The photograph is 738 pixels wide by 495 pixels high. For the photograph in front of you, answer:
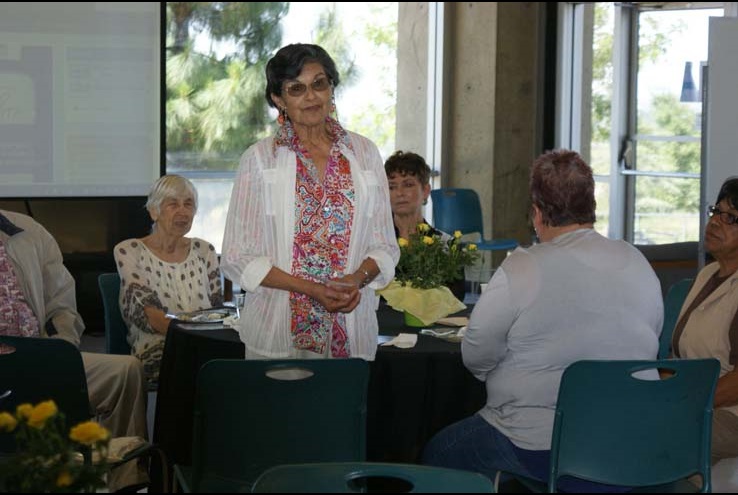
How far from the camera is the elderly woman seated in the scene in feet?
14.8

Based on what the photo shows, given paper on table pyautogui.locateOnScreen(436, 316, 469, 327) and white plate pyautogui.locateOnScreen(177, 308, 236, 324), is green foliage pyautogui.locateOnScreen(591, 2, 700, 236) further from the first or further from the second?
white plate pyautogui.locateOnScreen(177, 308, 236, 324)

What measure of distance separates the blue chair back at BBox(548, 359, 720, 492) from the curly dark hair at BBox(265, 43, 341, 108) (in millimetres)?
1102

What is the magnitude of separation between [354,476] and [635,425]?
108 cm

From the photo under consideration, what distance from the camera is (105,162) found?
321 inches

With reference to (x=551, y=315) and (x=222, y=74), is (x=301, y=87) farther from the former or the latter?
(x=222, y=74)

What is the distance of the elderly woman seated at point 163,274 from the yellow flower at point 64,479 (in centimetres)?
268

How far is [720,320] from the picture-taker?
358cm

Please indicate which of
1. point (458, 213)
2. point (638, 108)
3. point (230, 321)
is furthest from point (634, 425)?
point (638, 108)

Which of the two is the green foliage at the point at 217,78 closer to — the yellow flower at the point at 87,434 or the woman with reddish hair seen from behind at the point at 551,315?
the woman with reddish hair seen from behind at the point at 551,315

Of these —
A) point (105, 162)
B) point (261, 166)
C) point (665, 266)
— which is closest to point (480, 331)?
point (261, 166)

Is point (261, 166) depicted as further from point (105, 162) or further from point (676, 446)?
point (105, 162)

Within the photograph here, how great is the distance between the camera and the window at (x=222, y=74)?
29.4 feet

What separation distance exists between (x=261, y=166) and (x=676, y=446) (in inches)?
52.5

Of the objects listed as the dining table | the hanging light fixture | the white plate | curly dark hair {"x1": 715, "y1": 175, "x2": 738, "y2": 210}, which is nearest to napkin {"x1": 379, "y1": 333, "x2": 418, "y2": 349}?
the dining table
